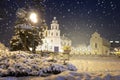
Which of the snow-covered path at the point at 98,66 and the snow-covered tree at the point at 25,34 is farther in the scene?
the snow-covered tree at the point at 25,34

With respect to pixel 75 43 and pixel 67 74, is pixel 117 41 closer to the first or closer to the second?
pixel 75 43

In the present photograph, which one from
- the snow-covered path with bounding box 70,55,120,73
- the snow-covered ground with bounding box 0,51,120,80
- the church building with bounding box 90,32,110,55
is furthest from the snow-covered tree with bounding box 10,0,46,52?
the church building with bounding box 90,32,110,55

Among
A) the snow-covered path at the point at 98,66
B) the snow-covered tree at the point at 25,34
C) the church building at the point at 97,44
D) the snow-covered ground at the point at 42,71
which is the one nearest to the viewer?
the snow-covered ground at the point at 42,71

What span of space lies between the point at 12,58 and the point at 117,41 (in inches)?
3367

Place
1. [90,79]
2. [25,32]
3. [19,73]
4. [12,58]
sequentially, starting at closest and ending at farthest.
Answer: [90,79], [19,73], [12,58], [25,32]

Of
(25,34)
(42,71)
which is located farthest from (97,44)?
(42,71)

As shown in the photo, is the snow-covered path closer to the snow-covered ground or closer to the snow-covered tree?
the snow-covered ground

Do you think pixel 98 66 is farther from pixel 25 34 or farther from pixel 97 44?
pixel 97 44

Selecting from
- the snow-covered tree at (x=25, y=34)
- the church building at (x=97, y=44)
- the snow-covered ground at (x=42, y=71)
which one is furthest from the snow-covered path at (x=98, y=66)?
the church building at (x=97, y=44)

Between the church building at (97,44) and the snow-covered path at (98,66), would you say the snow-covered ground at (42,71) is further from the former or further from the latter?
the church building at (97,44)

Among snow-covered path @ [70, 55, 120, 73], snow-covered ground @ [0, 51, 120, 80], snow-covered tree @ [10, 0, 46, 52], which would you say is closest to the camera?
snow-covered ground @ [0, 51, 120, 80]

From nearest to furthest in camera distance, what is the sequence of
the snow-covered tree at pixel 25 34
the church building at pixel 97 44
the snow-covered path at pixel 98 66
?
the snow-covered path at pixel 98 66, the snow-covered tree at pixel 25 34, the church building at pixel 97 44

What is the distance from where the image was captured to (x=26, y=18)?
34.6 meters

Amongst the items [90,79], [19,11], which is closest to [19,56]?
[90,79]
